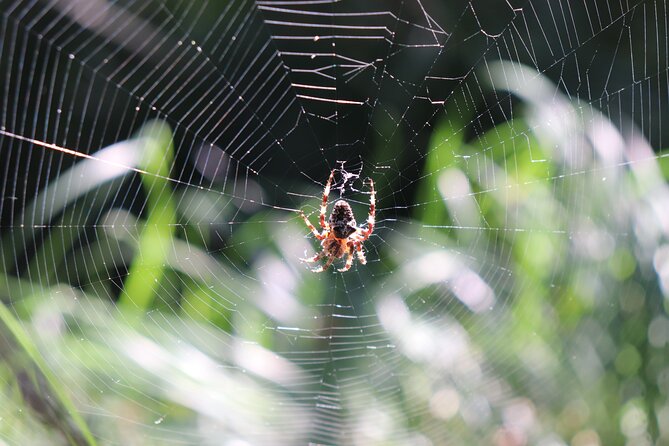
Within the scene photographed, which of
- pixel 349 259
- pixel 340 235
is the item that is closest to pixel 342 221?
pixel 340 235

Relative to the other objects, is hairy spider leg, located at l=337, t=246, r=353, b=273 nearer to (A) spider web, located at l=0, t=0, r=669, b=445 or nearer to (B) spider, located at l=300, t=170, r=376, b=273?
(B) spider, located at l=300, t=170, r=376, b=273

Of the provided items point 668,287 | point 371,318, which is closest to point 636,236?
point 668,287

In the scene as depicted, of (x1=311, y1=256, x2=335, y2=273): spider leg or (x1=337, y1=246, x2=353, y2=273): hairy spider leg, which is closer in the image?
(x1=311, y1=256, x2=335, y2=273): spider leg

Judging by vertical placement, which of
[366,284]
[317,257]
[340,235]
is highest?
[340,235]

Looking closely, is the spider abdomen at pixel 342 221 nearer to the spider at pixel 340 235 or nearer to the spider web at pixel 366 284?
the spider at pixel 340 235

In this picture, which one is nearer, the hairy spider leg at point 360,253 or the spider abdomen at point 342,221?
the spider abdomen at point 342,221

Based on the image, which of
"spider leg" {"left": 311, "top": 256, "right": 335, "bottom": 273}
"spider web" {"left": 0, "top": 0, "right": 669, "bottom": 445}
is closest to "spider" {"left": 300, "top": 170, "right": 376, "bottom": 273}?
"spider leg" {"left": 311, "top": 256, "right": 335, "bottom": 273}

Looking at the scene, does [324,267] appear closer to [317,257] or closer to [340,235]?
[317,257]

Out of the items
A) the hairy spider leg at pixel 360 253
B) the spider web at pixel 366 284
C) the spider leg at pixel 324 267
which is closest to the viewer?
the spider web at pixel 366 284

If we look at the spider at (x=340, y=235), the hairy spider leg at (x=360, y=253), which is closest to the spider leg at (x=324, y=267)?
the spider at (x=340, y=235)
